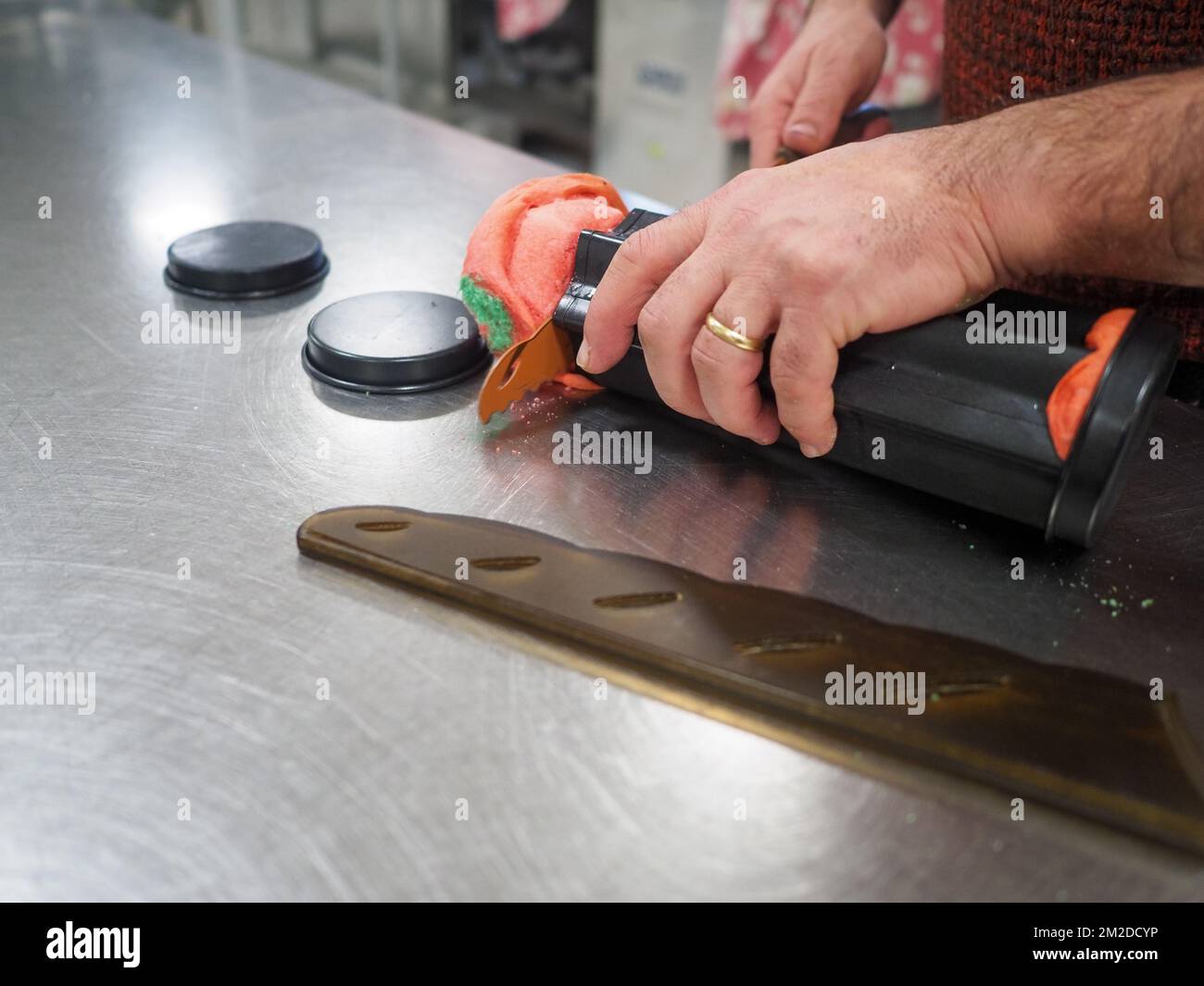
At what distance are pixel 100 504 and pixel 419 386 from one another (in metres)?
0.27

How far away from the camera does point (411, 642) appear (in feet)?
2.13

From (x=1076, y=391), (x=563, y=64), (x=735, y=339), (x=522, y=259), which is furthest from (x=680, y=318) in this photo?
(x=563, y=64)

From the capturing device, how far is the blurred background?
2322 mm

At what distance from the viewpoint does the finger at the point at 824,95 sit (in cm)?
111

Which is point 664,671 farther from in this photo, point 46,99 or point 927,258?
point 46,99

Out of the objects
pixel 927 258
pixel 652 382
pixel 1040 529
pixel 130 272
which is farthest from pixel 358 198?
pixel 1040 529

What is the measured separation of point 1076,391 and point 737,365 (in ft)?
0.71

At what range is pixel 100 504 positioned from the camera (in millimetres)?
751

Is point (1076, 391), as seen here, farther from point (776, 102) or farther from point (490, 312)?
point (776, 102)

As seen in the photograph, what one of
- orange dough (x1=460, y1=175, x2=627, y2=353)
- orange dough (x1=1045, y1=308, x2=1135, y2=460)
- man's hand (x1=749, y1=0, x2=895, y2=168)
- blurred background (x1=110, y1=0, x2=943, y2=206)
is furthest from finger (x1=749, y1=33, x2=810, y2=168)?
blurred background (x1=110, y1=0, x2=943, y2=206)

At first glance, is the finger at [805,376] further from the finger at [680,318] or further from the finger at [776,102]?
the finger at [776,102]

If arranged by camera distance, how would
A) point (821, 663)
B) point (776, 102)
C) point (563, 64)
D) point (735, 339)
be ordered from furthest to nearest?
point (563, 64) < point (776, 102) < point (735, 339) < point (821, 663)

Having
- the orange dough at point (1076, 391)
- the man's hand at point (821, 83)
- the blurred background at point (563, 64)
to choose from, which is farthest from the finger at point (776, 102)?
the blurred background at point (563, 64)

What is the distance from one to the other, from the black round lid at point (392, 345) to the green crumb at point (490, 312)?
4cm
